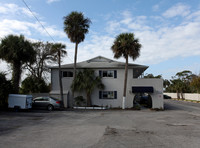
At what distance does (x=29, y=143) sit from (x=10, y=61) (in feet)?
50.9

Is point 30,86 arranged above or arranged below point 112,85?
below

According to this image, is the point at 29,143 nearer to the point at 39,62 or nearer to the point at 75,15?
the point at 75,15

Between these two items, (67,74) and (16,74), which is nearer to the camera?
(16,74)

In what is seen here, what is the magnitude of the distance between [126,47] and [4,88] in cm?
1442

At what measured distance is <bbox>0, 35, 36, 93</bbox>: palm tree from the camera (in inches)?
770

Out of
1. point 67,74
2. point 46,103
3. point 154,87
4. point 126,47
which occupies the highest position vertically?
point 126,47

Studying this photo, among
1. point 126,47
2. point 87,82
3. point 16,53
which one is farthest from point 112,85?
point 16,53

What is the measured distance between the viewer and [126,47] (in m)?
22.0

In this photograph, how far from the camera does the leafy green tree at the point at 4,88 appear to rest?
17.6 metres

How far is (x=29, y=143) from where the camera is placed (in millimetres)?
7105

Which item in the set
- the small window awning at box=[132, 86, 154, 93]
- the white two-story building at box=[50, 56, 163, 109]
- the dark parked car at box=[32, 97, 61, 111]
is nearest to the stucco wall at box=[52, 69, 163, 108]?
the white two-story building at box=[50, 56, 163, 109]

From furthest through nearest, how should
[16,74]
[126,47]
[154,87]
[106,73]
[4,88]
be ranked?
[106,73] < [154,87] < [126,47] < [16,74] < [4,88]

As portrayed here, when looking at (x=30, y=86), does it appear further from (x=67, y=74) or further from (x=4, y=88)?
(x=4, y=88)

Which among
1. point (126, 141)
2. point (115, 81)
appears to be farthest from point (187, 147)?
point (115, 81)
